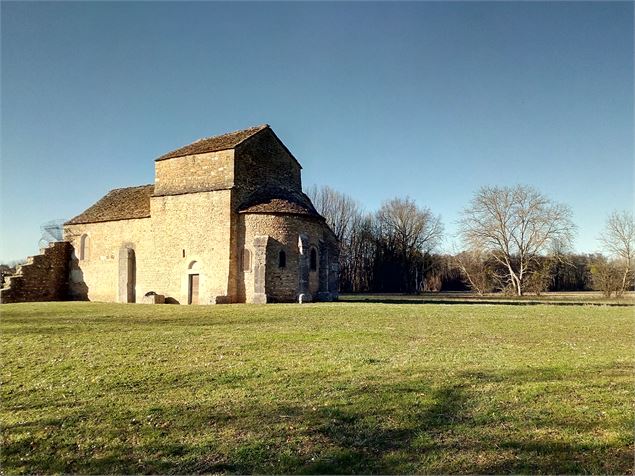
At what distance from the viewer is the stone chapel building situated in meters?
28.6

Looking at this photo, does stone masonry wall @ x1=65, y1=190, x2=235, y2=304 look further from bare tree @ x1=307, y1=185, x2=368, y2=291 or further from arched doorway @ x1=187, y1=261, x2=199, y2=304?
bare tree @ x1=307, y1=185, x2=368, y2=291

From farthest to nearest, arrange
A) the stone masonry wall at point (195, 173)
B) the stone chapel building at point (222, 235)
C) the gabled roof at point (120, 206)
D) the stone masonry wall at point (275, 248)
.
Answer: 1. the gabled roof at point (120, 206)
2. the stone masonry wall at point (195, 173)
3. the stone chapel building at point (222, 235)
4. the stone masonry wall at point (275, 248)

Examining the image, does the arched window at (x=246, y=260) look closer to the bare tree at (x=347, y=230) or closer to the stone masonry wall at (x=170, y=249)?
the stone masonry wall at (x=170, y=249)

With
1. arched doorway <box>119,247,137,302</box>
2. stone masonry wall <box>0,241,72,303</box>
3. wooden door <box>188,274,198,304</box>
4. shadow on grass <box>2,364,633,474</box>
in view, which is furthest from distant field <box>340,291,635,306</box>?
shadow on grass <box>2,364,633,474</box>

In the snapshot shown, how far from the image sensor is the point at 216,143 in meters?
31.4

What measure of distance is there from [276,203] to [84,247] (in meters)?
17.4

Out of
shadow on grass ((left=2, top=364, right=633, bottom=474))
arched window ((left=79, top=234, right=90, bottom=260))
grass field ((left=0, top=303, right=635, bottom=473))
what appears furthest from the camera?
arched window ((left=79, top=234, right=90, bottom=260))

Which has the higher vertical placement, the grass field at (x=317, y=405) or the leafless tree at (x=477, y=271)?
the leafless tree at (x=477, y=271)

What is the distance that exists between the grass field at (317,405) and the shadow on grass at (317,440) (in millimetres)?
23

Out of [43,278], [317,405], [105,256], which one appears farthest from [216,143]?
[317,405]

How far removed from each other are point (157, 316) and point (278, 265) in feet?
32.1

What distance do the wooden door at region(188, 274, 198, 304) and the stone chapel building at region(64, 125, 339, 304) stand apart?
0.07 meters

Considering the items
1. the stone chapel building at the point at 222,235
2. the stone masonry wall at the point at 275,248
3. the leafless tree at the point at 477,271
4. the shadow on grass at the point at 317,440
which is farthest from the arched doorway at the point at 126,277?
the leafless tree at the point at 477,271

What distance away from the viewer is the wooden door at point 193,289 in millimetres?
29766
